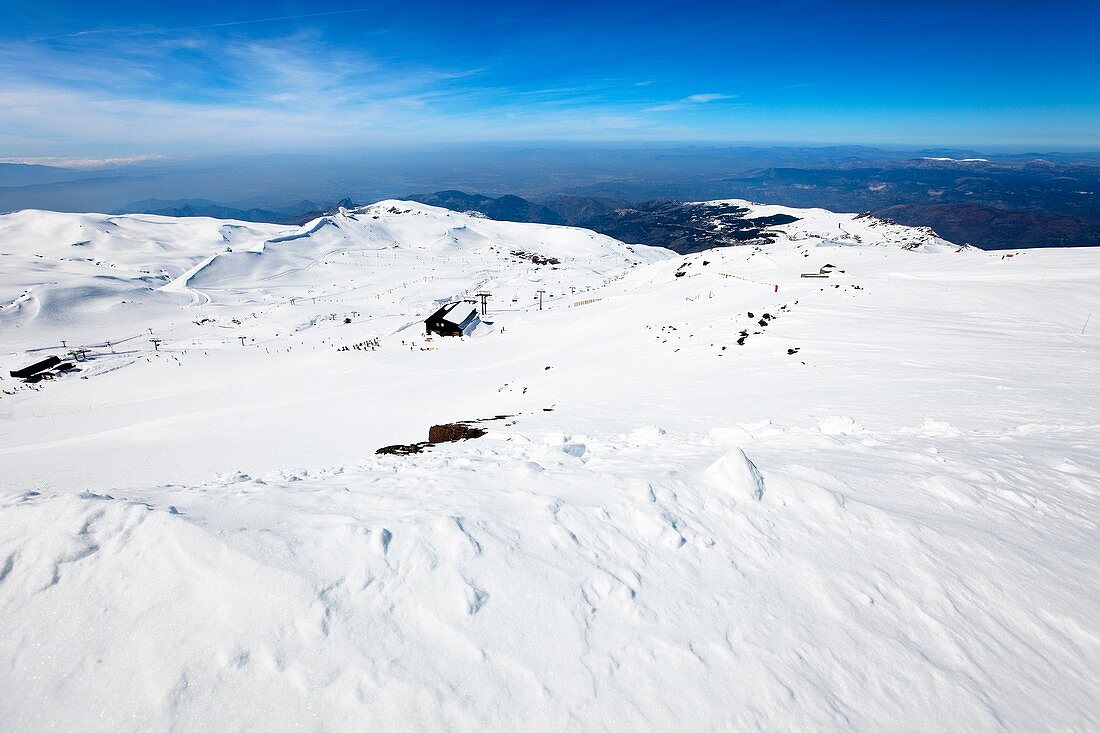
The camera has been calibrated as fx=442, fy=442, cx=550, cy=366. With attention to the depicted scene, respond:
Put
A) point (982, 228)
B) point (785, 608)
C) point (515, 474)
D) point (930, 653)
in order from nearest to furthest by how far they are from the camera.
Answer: point (930, 653) → point (785, 608) → point (515, 474) → point (982, 228)

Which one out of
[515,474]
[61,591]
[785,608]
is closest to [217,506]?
[61,591]

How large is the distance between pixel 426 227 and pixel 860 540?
129310 mm

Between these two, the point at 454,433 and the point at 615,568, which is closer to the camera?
the point at 615,568

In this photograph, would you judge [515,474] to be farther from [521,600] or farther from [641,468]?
[521,600]

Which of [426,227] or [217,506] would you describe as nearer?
[217,506]

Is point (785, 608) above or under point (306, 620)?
under

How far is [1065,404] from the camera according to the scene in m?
9.88

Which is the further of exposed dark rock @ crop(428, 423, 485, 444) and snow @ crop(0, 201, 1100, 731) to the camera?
exposed dark rock @ crop(428, 423, 485, 444)

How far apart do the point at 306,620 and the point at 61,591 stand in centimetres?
216

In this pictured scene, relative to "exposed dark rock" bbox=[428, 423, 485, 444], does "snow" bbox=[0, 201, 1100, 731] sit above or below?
above

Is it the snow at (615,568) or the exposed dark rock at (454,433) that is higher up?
the snow at (615,568)

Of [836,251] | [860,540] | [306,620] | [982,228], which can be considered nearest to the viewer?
[306,620]

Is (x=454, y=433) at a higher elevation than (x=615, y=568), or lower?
lower

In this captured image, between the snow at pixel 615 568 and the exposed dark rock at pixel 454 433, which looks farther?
the exposed dark rock at pixel 454 433
